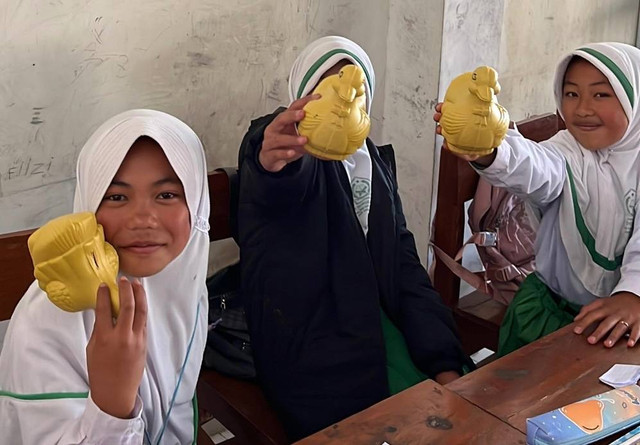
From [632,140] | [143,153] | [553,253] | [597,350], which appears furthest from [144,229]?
[632,140]

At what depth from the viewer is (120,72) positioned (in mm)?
1696

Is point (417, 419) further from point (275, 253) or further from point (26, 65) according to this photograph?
point (26, 65)

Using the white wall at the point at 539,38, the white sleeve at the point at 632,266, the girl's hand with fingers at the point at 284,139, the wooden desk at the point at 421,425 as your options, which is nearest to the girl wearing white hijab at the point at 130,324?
the girl's hand with fingers at the point at 284,139

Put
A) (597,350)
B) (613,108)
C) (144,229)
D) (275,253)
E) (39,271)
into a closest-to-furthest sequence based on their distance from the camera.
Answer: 1. (39,271)
2. (144,229)
3. (597,350)
4. (275,253)
5. (613,108)

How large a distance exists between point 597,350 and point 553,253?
514 millimetres

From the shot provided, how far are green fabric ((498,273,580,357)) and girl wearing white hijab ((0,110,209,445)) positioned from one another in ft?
2.40

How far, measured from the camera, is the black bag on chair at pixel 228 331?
164 centimetres

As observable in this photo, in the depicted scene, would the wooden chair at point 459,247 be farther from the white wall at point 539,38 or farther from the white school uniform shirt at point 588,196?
the white wall at point 539,38

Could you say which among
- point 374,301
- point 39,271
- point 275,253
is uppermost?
point 39,271

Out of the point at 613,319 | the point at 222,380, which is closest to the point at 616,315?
the point at 613,319

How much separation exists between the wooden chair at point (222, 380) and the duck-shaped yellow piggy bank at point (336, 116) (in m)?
0.45

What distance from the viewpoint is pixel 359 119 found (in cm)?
122

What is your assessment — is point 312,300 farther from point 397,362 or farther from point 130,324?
point 130,324

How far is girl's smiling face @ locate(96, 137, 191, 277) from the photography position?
3.70 feet
